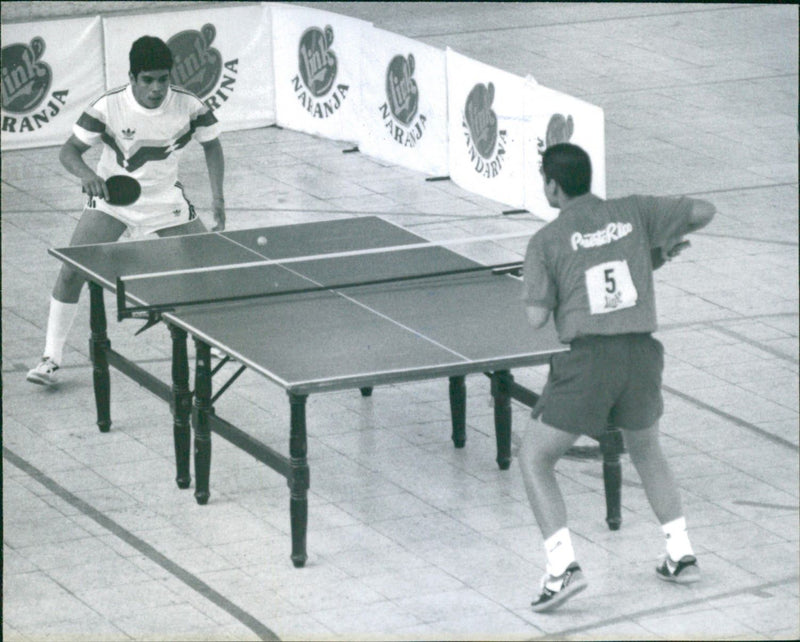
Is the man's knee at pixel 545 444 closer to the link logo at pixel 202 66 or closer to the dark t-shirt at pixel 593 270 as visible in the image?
the dark t-shirt at pixel 593 270

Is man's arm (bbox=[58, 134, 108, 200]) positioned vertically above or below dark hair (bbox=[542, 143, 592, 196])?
below

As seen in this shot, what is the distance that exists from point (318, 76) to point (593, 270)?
1013cm

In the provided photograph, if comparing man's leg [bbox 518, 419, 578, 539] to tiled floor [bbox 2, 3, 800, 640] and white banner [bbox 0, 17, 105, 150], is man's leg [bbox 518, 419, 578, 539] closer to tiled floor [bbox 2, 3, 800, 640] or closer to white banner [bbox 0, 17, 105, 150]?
tiled floor [bbox 2, 3, 800, 640]

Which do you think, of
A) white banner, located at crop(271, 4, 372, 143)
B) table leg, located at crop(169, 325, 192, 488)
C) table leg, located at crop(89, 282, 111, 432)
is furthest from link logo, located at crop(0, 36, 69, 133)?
table leg, located at crop(169, 325, 192, 488)

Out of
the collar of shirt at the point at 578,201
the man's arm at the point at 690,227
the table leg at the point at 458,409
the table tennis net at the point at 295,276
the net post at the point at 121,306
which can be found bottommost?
the table leg at the point at 458,409

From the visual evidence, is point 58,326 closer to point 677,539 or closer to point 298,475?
point 298,475

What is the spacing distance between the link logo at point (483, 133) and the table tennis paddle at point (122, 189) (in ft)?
16.5

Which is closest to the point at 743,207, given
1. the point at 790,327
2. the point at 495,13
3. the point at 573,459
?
the point at 790,327

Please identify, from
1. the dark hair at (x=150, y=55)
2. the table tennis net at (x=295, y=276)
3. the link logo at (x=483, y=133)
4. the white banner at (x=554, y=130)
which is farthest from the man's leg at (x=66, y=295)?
the link logo at (x=483, y=133)

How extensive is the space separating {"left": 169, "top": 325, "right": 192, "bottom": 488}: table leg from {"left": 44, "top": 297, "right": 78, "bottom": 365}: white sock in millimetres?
1781

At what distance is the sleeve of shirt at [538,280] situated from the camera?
24.4ft

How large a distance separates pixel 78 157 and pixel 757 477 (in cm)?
419

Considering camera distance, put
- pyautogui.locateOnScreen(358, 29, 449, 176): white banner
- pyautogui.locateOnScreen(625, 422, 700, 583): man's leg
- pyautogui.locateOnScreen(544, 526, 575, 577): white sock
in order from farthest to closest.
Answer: pyautogui.locateOnScreen(358, 29, 449, 176): white banner, pyautogui.locateOnScreen(625, 422, 700, 583): man's leg, pyautogui.locateOnScreen(544, 526, 575, 577): white sock

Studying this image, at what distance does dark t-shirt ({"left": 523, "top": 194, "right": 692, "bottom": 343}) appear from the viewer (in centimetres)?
746
